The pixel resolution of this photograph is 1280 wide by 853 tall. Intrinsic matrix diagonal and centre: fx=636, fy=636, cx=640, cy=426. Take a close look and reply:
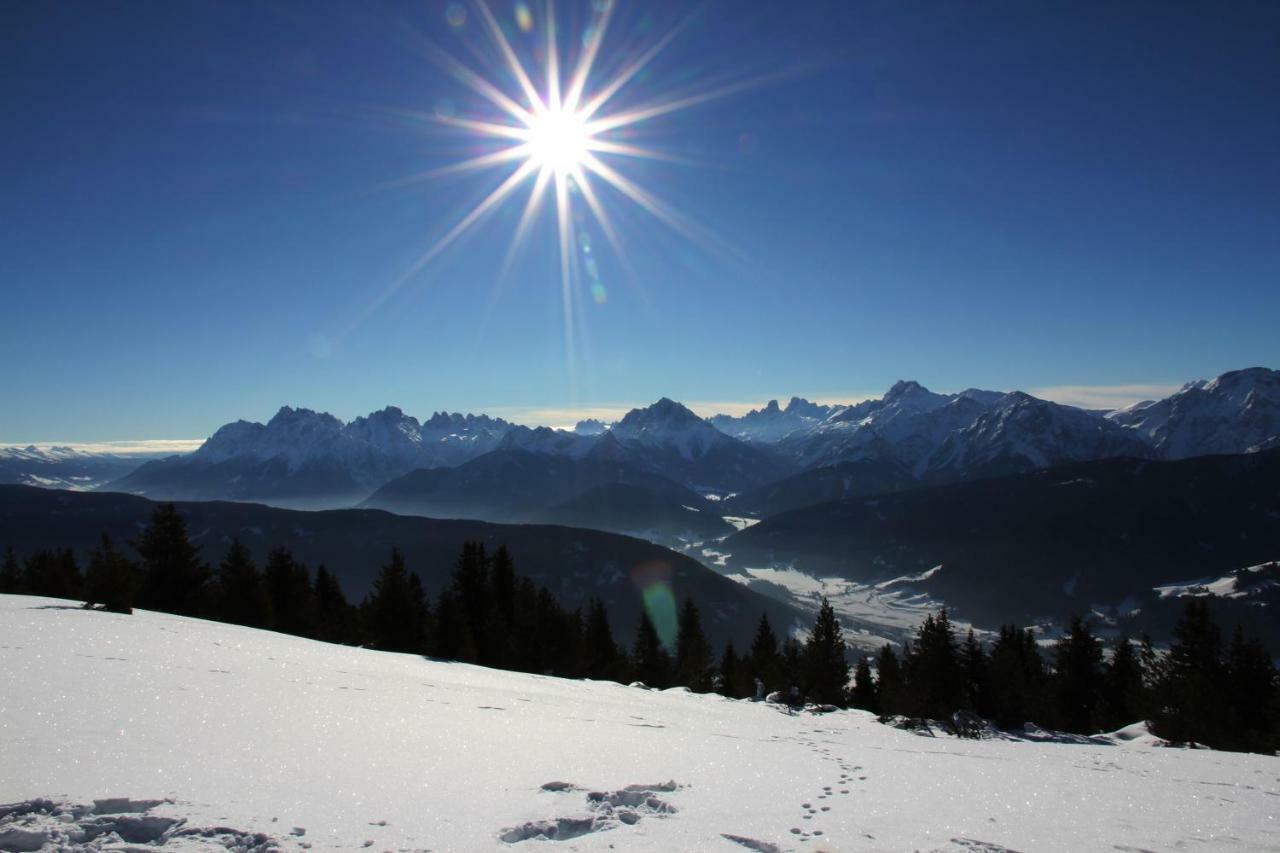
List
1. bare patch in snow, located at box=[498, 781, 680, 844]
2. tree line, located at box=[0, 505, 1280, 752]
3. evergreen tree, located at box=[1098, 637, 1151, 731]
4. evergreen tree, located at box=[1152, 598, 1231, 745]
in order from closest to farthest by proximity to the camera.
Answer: bare patch in snow, located at box=[498, 781, 680, 844] → evergreen tree, located at box=[1152, 598, 1231, 745] → tree line, located at box=[0, 505, 1280, 752] → evergreen tree, located at box=[1098, 637, 1151, 731]

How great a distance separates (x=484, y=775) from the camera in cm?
1030

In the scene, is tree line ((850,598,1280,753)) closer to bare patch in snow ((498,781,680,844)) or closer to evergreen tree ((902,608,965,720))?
evergreen tree ((902,608,965,720))

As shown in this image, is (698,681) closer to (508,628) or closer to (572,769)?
(508,628)

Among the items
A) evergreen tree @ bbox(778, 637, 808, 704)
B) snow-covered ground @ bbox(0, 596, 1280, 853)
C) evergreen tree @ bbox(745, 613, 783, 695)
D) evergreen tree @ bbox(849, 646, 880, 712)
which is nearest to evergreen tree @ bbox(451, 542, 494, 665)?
evergreen tree @ bbox(778, 637, 808, 704)

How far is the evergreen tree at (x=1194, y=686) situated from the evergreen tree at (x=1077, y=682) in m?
6.74

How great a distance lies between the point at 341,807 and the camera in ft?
27.3

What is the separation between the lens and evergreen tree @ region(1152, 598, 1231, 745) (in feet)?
88.6

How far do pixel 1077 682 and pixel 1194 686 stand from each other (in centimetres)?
1528

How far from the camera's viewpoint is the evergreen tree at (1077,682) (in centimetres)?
4731

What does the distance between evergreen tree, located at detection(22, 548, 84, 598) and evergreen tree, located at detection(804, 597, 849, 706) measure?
56770 millimetres

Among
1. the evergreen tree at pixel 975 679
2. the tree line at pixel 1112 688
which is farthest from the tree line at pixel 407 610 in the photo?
the tree line at pixel 1112 688

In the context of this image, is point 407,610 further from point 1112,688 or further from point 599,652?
point 1112,688

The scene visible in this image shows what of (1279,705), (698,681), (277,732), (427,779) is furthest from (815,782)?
(698,681)

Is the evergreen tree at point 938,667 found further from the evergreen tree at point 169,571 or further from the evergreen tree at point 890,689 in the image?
the evergreen tree at point 169,571
